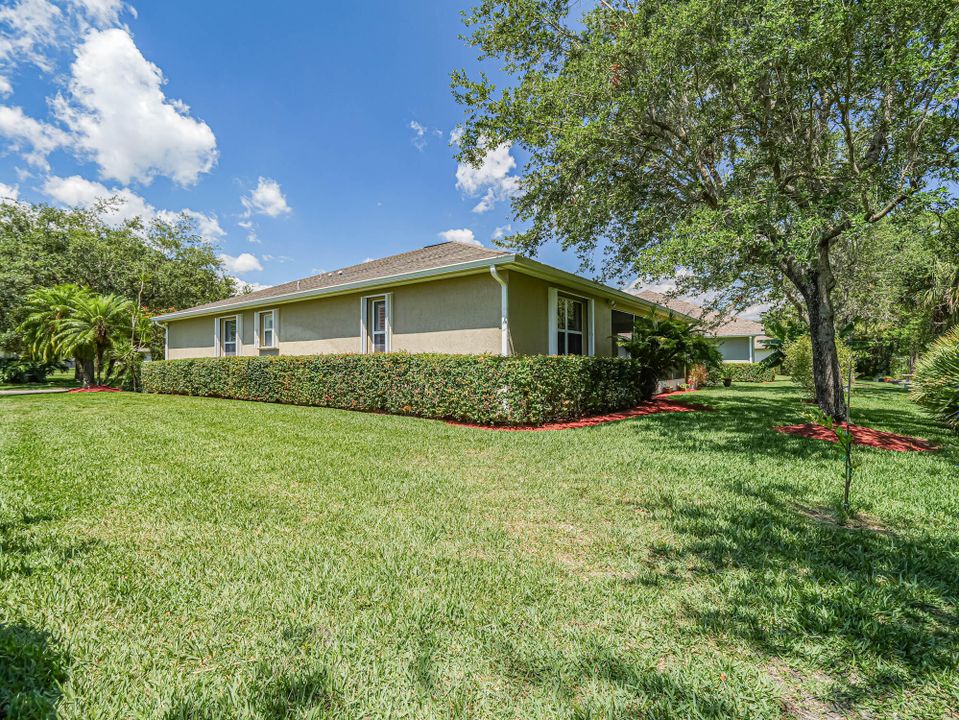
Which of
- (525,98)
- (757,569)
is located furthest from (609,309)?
(757,569)

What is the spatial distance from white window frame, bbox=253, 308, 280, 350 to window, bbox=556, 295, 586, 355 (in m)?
9.96

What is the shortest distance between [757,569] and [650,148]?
8625 millimetres

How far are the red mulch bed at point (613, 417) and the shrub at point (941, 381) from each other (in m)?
4.37

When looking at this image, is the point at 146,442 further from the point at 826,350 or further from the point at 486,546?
the point at 826,350

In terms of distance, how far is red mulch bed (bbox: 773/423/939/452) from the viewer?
6.90 meters

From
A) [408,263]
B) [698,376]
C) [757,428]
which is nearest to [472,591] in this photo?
[757,428]

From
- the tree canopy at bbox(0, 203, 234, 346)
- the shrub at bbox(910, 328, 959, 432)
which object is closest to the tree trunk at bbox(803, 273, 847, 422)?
the shrub at bbox(910, 328, 959, 432)

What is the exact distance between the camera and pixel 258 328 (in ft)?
51.5

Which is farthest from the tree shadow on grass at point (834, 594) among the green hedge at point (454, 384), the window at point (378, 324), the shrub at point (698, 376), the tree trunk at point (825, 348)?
the shrub at point (698, 376)

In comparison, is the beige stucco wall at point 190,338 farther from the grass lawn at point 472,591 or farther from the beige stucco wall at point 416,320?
the grass lawn at point 472,591

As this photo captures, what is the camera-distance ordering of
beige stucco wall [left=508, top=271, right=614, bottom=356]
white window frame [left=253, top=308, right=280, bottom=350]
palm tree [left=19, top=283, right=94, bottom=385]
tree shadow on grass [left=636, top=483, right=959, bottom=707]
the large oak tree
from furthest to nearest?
palm tree [left=19, top=283, right=94, bottom=385] < white window frame [left=253, top=308, right=280, bottom=350] < beige stucco wall [left=508, top=271, right=614, bottom=356] < the large oak tree < tree shadow on grass [left=636, top=483, right=959, bottom=707]

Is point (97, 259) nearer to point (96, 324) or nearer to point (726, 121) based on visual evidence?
point (96, 324)

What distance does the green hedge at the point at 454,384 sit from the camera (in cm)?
870

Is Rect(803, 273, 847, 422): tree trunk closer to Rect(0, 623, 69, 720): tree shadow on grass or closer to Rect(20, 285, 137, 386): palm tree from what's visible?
Rect(0, 623, 69, 720): tree shadow on grass
